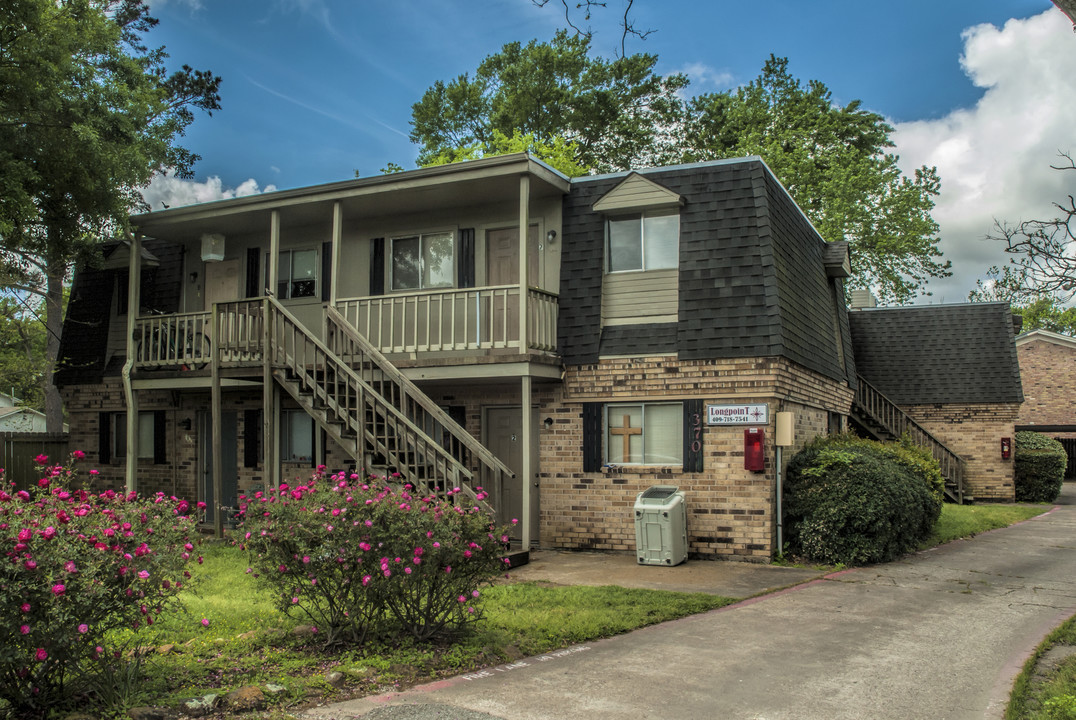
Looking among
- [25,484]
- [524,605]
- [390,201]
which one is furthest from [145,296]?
[524,605]

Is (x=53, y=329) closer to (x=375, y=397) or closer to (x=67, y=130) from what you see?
(x=67, y=130)

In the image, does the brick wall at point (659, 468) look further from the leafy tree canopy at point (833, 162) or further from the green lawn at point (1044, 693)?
the leafy tree canopy at point (833, 162)

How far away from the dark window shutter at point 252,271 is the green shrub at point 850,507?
10.2 m

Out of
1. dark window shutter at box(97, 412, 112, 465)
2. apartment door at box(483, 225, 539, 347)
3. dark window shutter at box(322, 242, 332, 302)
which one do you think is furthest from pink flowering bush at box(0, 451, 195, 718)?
dark window shutter at box(97, 412, 112, 465)

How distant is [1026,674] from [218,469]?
1122 cm

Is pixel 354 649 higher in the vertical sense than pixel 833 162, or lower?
lower

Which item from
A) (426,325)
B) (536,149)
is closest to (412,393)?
(426,325)

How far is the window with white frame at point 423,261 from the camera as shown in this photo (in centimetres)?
1489

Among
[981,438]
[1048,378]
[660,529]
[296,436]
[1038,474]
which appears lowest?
[660,529]

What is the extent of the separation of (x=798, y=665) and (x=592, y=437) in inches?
269

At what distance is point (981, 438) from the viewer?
2228 cm

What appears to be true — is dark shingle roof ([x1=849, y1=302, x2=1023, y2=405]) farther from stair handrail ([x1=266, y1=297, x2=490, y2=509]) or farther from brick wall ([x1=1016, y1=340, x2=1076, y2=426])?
stair handrail ([x1=266, y1=297, x2=490, y2=509])

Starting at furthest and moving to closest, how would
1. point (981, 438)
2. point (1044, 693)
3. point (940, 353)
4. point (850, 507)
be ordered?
point (940, 353) < point (981, 438) < point (850, 507) < point (1044, 693)

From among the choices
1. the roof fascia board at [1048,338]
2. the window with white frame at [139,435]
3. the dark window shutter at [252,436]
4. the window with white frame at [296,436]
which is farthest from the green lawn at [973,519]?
the roof fascia board at [1048,338]
